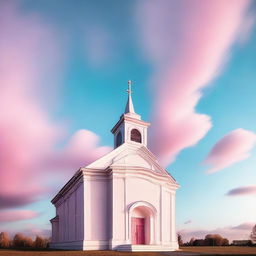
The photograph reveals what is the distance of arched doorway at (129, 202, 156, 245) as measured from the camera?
1284 inches

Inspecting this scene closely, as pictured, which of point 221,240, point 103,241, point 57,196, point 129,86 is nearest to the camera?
point 103,241

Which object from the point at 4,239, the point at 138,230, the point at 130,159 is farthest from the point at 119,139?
the point at 4,239

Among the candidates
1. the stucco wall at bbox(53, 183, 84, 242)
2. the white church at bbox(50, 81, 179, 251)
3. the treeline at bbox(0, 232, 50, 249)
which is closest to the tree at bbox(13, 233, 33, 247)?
the treeline at bbox(0, 232, 50, 249)

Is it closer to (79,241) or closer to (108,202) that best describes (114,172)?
(108,202)

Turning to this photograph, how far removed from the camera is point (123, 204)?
31.6m

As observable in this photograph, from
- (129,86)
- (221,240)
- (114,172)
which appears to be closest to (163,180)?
(114,172)

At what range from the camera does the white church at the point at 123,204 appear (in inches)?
1219

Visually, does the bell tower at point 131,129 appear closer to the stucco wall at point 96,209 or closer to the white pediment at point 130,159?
the white pediment at point 130,159

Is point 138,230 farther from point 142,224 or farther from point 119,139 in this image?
point 119,139

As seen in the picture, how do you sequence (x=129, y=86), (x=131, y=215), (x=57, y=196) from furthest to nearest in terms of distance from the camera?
(x=57, y=196) → (x=129, y=86) → (x=131, y=215)

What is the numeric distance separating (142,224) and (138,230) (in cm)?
71

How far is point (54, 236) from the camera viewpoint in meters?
48.5

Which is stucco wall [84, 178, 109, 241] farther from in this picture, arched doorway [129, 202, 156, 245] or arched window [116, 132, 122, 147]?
arched window [116, 132, 122, 147]

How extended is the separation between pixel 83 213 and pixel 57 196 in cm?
1585
